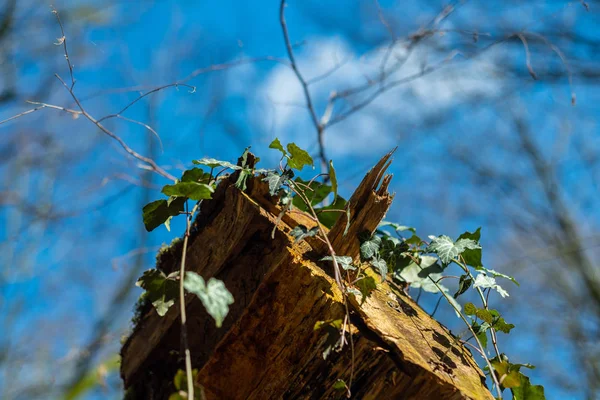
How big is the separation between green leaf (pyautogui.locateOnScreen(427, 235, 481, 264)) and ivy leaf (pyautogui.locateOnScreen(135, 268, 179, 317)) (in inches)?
28.5

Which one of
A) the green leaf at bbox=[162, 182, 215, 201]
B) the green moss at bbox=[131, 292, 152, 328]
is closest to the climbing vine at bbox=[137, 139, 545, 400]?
the green leaf at bbox=[162, 182, 215, 201]

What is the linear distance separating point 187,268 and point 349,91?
67.8 inches

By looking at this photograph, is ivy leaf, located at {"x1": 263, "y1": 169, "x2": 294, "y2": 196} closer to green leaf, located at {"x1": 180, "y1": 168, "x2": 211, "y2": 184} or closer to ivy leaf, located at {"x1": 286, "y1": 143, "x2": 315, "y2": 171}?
ivy leaf, located at {"x1": 286, "y1": 143, "x2": 315, "y2": 171}

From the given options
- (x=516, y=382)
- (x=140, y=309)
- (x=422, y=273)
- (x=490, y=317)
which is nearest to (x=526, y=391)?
(x=516, y=382)

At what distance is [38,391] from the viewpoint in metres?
6.07

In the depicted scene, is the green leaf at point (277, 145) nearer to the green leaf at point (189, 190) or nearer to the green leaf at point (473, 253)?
the green leaf at point (189, 190)

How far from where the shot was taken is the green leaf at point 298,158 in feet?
4.31

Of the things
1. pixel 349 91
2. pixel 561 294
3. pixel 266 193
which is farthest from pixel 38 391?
pixel 561 294

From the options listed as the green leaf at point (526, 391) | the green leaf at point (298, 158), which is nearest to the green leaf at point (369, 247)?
the green leaf at point (298, 158)

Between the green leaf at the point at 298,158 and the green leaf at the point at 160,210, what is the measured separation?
323 mm

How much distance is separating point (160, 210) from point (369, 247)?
59cm

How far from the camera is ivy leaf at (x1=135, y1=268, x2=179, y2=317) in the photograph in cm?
118

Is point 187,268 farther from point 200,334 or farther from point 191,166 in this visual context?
point 191,166

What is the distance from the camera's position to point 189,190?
122 centimetres
